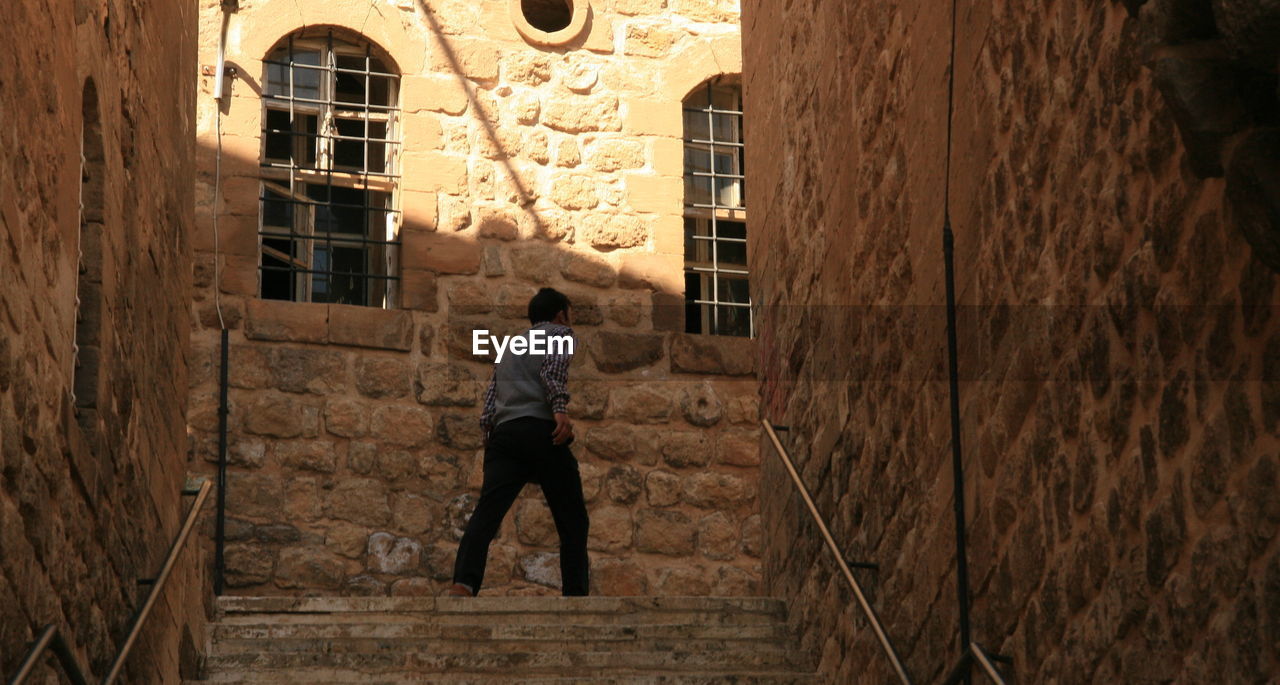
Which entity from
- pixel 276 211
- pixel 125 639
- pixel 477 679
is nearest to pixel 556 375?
pixel 477 679

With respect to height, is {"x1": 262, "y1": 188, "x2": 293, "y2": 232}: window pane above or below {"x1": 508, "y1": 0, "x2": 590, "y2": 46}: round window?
below

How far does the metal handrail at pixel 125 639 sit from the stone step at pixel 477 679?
0.47m

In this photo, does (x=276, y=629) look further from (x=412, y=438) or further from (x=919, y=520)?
(x=412, y=438)

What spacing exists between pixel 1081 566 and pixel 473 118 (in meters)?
7.21

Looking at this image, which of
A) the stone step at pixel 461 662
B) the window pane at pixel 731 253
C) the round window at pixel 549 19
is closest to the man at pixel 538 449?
the stone step at pixel 461 662

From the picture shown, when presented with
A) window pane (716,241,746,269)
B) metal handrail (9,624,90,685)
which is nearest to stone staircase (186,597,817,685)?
metal handrail (9,624,90,685)

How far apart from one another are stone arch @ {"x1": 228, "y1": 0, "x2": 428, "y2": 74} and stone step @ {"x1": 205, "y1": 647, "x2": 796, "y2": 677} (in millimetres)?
5123

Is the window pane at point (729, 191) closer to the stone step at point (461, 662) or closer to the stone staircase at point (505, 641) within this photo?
the stone staircase at point (505, 641)

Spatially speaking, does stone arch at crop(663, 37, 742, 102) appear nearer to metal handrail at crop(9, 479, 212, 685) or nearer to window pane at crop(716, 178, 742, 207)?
window pane at crop(716, 178, 742, 207)

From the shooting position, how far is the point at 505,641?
23.2 ft

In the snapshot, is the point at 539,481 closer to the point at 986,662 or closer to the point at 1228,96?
the point at 986,662

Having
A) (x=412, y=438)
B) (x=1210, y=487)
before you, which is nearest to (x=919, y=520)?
(x=1210, y=487)

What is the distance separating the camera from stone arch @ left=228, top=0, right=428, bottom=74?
11188mm

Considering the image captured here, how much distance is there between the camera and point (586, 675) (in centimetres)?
677
